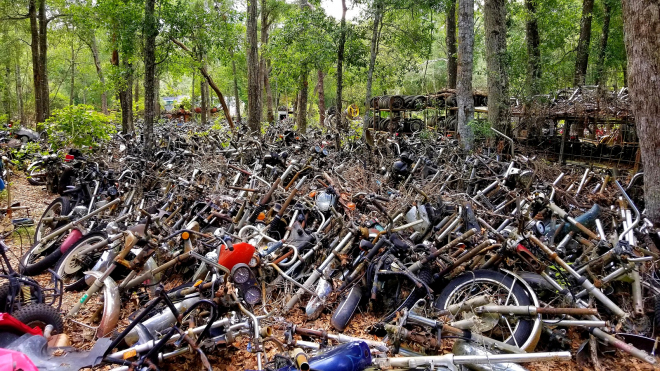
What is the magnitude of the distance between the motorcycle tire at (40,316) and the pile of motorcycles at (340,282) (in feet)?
0.04

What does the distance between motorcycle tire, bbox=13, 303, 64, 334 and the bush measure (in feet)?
26.4

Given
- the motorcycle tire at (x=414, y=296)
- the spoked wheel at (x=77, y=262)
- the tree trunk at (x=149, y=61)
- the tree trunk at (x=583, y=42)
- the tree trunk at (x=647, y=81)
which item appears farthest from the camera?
the tree trunk at (x=583, y=42)

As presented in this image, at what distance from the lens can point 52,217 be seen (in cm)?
561

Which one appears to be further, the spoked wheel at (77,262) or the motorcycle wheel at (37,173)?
the motorcycle wheel at (37,173)

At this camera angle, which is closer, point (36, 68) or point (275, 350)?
point (275, 350)

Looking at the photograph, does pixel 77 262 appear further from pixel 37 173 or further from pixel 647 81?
pixel 647 81

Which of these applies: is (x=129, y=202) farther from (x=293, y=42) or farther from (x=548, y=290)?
(x=293, y=42)

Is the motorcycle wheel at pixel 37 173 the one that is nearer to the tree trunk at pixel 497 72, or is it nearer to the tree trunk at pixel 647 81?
the tree trunk at pixel 497 72

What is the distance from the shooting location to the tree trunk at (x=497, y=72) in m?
10.2

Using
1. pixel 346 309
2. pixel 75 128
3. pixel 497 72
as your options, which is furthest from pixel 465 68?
Result: pixel 75 128

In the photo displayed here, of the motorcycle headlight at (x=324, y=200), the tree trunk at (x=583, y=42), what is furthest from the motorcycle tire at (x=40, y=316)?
the tree trunk at (x=583, y=42)

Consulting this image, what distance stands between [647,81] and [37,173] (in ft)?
40.3

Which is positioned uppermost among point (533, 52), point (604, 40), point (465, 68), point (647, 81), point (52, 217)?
point (604, 40)

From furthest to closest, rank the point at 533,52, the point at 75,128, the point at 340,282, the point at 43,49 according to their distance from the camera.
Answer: the point at 43,49 < the point at 533,52 < the point at 75,128 < the point at 340,282
